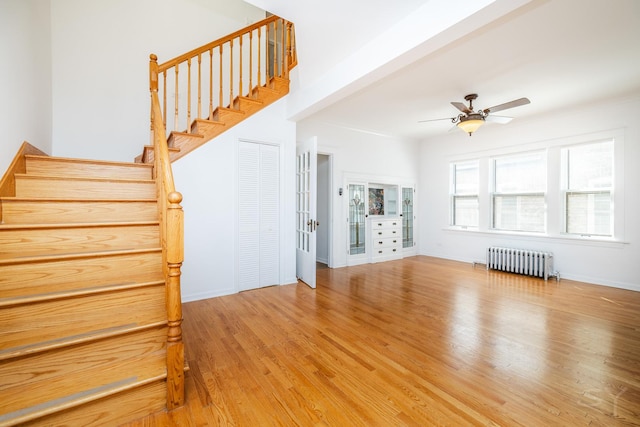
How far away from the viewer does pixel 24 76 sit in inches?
101

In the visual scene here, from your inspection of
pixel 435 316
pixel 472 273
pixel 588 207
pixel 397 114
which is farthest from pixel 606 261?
pixel 397 114

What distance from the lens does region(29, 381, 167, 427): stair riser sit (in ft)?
4.65

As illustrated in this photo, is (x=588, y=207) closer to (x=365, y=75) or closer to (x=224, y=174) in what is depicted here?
(x=365, y=75)

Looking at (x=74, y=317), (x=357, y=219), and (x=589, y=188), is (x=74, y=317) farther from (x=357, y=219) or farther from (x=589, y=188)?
(x=589, y=188)

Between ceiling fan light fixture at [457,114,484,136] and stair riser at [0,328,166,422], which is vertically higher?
ceiling fan light fixture at [457,114,484,136]

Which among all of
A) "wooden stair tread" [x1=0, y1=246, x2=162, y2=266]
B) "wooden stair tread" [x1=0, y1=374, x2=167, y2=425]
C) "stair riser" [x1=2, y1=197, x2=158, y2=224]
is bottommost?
"wooden stair tread" [x1=0, y1=374, x2=167, y2=425]

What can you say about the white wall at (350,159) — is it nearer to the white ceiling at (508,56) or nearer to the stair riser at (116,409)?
the white ceiling at (508,56)

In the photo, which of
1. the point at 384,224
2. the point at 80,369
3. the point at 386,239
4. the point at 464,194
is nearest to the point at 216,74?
the point at 80,369

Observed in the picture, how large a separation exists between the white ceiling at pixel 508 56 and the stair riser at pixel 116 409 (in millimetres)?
3111

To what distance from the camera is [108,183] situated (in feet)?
8.73

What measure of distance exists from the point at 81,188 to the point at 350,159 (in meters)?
4.45

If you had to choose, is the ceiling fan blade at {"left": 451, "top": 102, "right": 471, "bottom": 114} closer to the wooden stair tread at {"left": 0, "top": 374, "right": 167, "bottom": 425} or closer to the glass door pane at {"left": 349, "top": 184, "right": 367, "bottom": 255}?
the glass door pane at {"left": 349, "top": 184, "right": 367, "bottom": 255}

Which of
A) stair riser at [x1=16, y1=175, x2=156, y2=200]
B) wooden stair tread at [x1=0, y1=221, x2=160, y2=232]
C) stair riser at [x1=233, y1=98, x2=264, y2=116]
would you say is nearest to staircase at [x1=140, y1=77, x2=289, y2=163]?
stair riser at [x1=233, y1=98, x2=264, y2=116]

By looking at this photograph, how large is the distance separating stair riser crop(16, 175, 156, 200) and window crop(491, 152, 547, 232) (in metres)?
6.13
